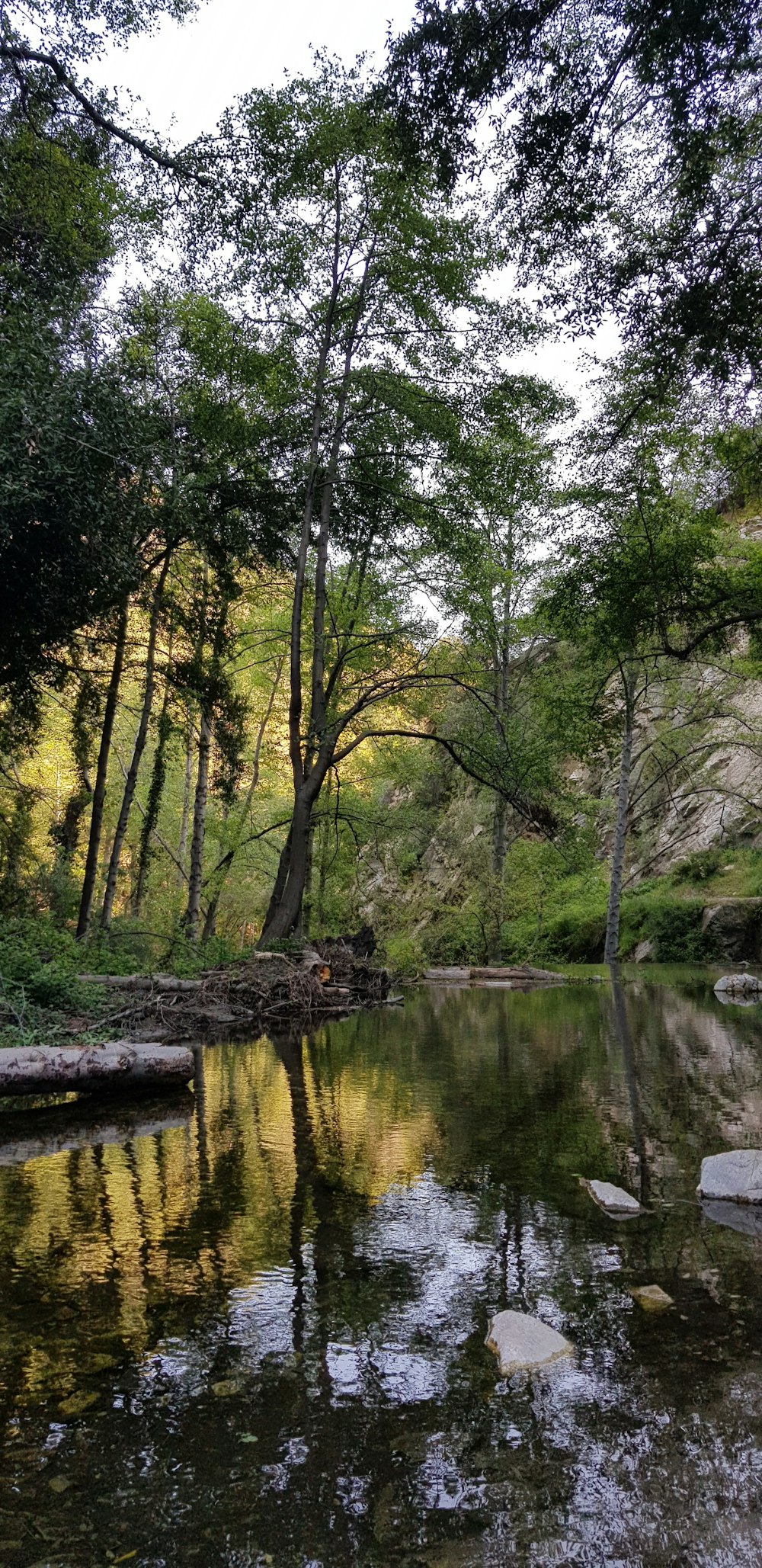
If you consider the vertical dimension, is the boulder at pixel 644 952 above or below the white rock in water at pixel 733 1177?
above

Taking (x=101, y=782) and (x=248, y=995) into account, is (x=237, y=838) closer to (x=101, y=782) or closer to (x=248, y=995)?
(x=101, y=782)

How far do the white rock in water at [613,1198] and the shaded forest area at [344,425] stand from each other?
5.59 m

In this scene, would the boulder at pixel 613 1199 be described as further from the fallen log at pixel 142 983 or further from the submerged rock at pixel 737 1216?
the fallen log at pixel 142 983

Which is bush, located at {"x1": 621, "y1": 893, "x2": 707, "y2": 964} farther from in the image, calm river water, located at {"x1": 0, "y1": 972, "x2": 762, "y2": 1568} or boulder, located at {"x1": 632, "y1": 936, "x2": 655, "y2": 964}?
calm river water, located at {"x1": 0, "y1": 972, "x2": 762, "y2": 1568}

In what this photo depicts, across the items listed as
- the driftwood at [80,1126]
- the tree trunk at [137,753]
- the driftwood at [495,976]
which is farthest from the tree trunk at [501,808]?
the driftwood at [80,1126]

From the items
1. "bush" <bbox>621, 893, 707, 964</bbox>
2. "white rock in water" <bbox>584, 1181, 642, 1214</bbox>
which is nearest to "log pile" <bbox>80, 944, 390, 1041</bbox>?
"white rock in water" <bbox>584, 1181, 642, 1214</bbox>

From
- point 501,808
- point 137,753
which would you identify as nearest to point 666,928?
point 501,808

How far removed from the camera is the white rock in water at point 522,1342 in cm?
275

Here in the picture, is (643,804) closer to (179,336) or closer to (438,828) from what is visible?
(438,828)

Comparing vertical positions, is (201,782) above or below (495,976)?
above

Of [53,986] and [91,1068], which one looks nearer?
[91,1068]

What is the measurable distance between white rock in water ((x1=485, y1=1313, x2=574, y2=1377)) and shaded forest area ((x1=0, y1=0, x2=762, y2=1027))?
6105 mm

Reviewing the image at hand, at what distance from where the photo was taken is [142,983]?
11.2 metres

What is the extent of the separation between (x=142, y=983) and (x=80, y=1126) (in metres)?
5.11
